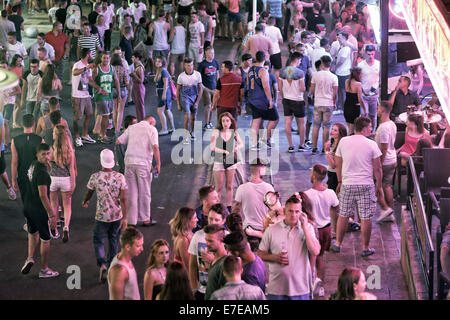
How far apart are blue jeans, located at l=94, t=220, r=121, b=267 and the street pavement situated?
33 cm

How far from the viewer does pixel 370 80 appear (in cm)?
1639

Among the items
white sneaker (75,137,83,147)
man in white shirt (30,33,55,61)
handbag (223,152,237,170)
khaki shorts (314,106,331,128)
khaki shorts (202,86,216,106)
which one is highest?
man in white shirt (30,33,55,61)

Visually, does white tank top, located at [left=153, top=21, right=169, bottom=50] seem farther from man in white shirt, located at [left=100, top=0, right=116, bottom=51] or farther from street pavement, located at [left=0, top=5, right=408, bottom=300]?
street pavement, located at [left=0, top=5, right=408, bottom=300]

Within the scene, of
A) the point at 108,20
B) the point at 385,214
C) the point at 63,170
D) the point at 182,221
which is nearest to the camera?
the point at 182,221

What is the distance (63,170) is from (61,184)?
192mm

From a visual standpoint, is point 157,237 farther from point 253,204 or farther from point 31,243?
point 253,204

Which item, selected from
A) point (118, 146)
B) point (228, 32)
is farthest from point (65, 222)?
point (228, 32)

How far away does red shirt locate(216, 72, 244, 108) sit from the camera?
15.7 metres

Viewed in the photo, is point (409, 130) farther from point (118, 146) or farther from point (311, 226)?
point (311, 226)

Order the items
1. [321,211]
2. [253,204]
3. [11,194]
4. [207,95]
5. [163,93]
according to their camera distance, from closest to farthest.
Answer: [321,211] < [253,204] < [11,194] < [163,93] < [207,95]

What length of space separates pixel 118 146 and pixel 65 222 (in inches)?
53.6

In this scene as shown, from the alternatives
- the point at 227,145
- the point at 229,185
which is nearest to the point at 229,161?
the point at 227,145

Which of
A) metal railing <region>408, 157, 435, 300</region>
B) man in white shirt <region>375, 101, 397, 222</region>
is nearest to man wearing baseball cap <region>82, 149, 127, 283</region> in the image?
metal railing <region>408, 157, 435, 300</region>

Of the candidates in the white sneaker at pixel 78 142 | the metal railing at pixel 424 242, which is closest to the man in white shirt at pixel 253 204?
the metal railing at pixel 424 242
